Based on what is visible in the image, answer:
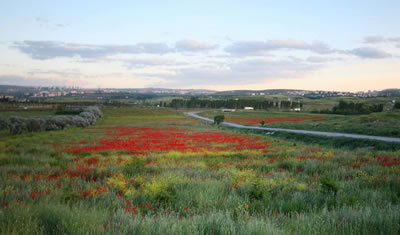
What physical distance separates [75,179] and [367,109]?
130 metres

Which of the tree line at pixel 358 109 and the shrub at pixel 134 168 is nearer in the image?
the shrub at pixel 134 168

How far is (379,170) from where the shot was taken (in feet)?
30.0

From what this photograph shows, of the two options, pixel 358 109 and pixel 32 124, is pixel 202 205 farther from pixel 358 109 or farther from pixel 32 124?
pixel 358 109

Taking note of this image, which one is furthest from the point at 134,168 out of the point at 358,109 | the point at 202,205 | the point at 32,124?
the point at 358,109

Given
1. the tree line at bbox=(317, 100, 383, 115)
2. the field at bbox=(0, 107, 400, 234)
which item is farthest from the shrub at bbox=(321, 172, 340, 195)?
the tree line at bbox=(317, 100, 383, 115)

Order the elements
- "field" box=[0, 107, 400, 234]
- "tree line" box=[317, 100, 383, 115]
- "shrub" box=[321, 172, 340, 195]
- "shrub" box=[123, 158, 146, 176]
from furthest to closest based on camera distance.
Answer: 1. "tree line" box=[317, 100, 383, 115]
2. "shrub" box=[123, 158, 146, 176]
3. "shrub" box=[321, 172, 340, 195]
4. "field" box=[0, 107, 400, 234]

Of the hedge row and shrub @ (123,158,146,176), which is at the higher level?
shrub @ (123,158,146,176)

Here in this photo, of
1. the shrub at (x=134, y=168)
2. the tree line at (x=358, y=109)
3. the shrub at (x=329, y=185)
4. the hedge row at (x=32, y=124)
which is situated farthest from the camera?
the tree line at (x=358, y=109)

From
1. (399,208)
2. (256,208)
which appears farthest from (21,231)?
(399,208)

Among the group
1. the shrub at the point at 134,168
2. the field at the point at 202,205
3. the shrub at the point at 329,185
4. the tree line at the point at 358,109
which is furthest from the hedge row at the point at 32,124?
the tree line at the point at 358,109

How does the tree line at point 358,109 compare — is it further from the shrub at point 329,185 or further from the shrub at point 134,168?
the shrub at point 329,185

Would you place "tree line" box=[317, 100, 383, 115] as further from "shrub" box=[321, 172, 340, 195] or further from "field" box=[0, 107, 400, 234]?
"shrub" box=[321, 172, 340, 195]

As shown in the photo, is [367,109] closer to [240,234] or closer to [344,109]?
[344,109]

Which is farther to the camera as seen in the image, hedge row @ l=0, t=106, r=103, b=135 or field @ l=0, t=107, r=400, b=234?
hedge row @ l=0, t=106, r=103, b=135
